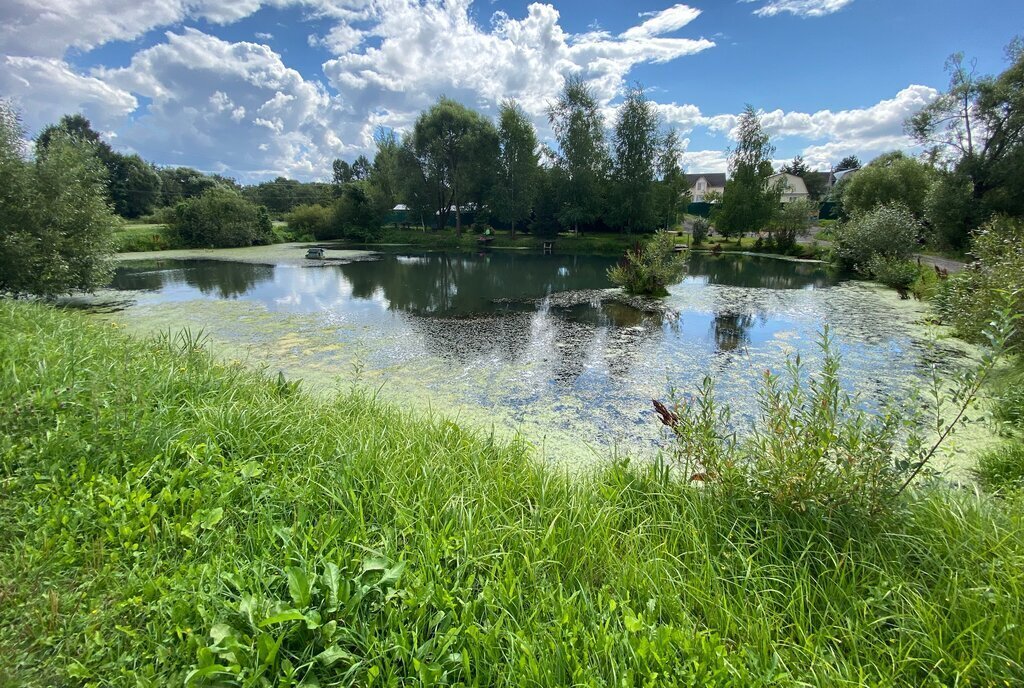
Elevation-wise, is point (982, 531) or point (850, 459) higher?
point (850, 459)

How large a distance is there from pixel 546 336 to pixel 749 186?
2377 centimetres

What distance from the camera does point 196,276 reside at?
1627 cm

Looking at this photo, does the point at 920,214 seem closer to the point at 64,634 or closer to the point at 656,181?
the point at 656,181

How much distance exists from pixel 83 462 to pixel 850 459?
369 centimetres

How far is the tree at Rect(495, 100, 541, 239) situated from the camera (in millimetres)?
29000

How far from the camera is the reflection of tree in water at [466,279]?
11930 millimetres

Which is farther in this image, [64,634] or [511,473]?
[511,473]

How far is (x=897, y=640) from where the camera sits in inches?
61.3

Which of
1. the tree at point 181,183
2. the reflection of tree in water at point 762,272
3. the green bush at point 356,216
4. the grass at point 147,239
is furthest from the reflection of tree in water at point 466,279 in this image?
the tree at point 181,183

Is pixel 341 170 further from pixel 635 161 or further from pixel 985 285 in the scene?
pixel 985 285

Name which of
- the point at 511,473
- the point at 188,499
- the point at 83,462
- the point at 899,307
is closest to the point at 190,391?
the point at 83,462

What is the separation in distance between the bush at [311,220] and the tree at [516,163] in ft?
49.1

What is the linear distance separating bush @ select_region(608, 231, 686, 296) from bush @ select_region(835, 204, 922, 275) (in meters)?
7.42

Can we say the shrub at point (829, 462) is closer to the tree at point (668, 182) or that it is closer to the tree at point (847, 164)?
the tree at point (668, 182)
